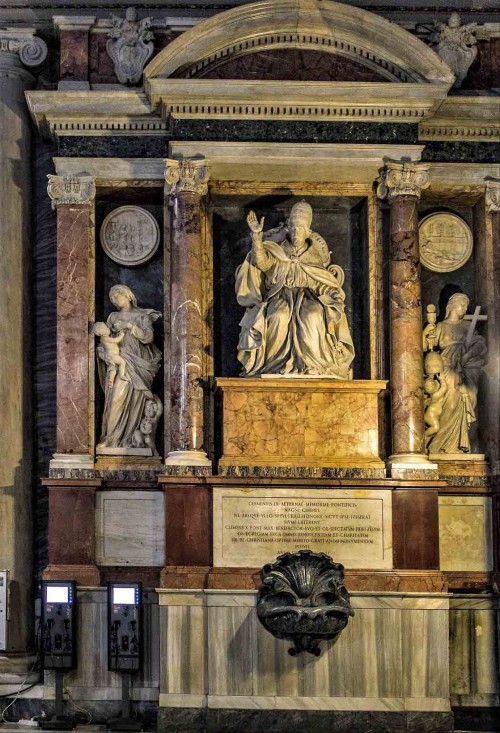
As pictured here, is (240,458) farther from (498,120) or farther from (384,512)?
(498,120)

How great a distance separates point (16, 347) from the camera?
65.2ft

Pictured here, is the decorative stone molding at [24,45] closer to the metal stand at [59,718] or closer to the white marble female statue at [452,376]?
the white marble female statue at [452,376]

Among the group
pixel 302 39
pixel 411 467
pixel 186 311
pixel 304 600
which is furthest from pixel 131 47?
pixel 304 600

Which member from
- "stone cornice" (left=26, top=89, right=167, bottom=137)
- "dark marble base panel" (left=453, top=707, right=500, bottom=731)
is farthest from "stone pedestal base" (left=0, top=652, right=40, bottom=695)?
"stone cornice" (left=26, top=89, right=167, bottom=137)

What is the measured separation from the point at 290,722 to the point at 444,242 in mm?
6302

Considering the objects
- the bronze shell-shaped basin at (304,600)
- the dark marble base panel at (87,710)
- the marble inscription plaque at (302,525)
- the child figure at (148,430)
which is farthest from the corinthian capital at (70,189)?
the dark marble base panel at (87,710)

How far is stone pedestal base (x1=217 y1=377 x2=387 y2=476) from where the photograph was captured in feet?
62.3

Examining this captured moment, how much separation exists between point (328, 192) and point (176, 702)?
6.53 m

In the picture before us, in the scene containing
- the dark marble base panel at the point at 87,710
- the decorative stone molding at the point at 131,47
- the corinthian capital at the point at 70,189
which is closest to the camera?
→ the dark marble base panel at the point at 87,710

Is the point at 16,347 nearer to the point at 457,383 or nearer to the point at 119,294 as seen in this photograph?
the point at 119,294

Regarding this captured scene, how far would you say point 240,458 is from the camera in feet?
62.1

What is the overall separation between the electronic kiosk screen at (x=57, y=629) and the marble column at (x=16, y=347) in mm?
897

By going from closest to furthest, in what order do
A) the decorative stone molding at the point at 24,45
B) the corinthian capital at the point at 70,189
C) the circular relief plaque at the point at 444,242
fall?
the corinthian capital at the point at 70,189, the decorative stone molding at the point at 24,45, the circular relief plaque at the point at 444,242

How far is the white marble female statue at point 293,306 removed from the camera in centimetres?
1938
